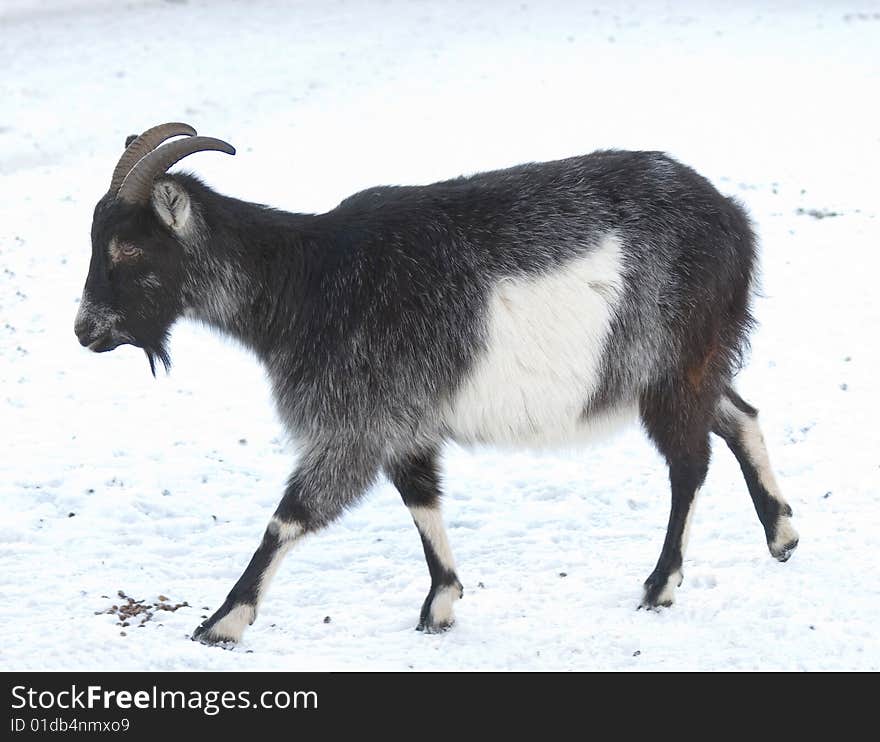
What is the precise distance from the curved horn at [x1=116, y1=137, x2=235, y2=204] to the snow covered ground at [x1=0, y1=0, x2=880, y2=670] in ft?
6.16

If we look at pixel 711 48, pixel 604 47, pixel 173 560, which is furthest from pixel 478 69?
pixel 173 560

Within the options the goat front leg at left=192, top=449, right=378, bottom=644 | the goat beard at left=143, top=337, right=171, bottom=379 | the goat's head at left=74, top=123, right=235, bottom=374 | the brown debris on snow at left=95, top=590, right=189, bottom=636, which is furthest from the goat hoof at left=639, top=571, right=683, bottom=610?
the goat's head at left=74, top=123, right=235, bottom=374

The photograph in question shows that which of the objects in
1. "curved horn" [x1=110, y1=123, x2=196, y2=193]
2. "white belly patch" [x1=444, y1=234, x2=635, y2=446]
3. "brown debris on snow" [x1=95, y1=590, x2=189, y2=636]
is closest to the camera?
"curved horn" [x1=110, y1=123, x2=196, y2=193]

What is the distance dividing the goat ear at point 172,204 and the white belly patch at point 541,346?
4.58 ft

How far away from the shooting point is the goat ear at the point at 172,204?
5.17 m

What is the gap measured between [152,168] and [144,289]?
1.79 ft

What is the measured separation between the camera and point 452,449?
20.1 ft

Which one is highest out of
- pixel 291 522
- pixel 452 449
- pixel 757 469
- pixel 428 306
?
pixel 428 306

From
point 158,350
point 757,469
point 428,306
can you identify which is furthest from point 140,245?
point 757,469

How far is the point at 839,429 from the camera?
7.81 meters

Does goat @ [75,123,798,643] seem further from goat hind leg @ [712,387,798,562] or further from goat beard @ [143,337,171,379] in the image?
goat hind leg @ [712,387,798,562]

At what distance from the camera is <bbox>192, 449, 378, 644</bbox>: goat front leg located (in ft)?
17.0

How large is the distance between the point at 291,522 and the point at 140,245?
4.52 feet

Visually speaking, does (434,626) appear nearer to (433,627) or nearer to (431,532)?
(433,627)
